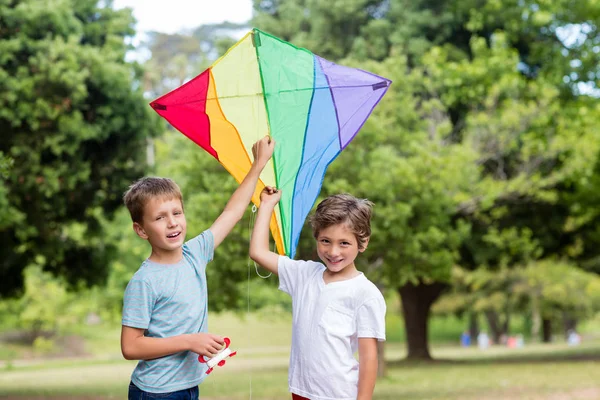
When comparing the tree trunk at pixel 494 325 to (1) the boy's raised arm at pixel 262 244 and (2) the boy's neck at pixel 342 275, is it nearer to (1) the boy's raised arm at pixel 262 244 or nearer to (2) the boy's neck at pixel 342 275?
(1) the boy's raised arm at pixel 262 244

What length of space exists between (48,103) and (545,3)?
35.2 feet

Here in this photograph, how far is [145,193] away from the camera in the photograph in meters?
3.39

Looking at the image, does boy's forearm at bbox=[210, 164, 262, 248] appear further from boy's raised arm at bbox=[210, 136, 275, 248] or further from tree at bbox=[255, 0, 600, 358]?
tree at bbox=[255, 0, 600, 358]

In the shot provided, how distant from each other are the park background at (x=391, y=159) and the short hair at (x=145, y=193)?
849 cm

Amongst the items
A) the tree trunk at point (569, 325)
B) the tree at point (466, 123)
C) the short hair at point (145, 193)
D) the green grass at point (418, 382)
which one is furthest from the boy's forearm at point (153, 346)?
the tree trunk at point (569, 325)

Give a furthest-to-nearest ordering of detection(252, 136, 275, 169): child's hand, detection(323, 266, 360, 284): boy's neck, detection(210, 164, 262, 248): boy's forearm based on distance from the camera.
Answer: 1. detection(252, 136, 275, 169): child's hand
2. detection(210, 164, 262, 248): boy's forearm
3. detection(323, 266, 360, 284): boy's neck

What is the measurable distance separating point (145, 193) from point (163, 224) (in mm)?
142

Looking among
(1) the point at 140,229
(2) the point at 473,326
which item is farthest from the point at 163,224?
(2) the point at 473,326

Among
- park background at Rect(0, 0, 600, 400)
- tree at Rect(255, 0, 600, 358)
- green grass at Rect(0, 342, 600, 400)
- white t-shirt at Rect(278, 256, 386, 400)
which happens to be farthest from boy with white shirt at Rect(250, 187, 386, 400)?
green grass at Rect(0, 342, 600, 400)

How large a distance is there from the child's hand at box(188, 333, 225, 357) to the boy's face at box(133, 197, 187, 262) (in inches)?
15.0

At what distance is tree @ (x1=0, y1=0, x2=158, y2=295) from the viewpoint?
41.0ft

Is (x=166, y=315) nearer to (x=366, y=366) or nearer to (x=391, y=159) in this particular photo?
(x=366, y=366)

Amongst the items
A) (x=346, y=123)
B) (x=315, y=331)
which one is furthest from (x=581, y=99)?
(x=315, y=331)

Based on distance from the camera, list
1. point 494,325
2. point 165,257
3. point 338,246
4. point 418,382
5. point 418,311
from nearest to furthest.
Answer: point 165,257, point 338,246, point 418,382, point 418,311, point 494,325
